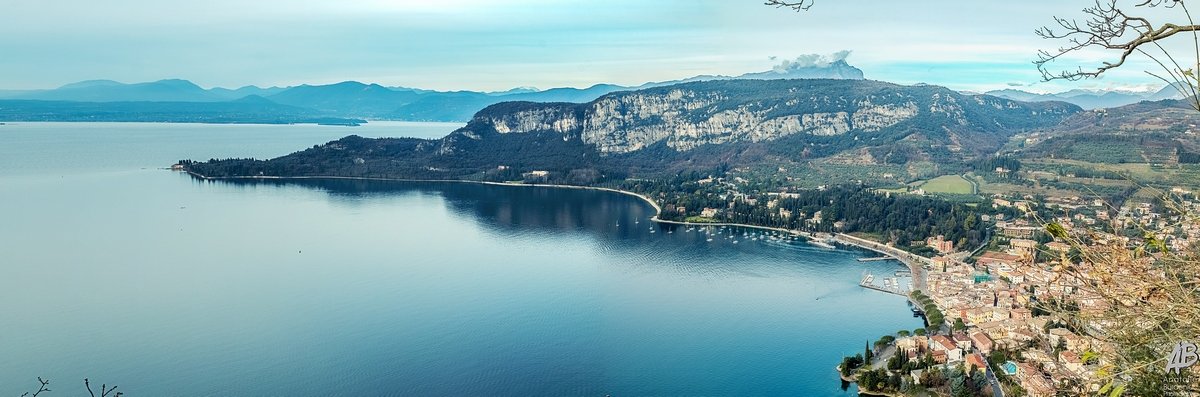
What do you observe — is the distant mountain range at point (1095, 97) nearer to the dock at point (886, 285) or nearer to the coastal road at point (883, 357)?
the dock at point (886, 285)

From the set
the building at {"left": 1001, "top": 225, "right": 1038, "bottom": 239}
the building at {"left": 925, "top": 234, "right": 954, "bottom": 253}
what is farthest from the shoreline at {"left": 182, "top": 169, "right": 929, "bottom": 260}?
the building at {"left": 1001, "top": 225, "right": 1038, "bottom": 239}

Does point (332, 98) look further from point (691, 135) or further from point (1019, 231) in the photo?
point (1019, 231)

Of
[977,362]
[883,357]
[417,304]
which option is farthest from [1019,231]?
[417,304]

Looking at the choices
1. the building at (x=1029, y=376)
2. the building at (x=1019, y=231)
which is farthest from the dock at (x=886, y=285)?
the building at (x=1019, y=231)

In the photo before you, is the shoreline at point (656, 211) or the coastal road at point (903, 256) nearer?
the coastal road at point (903, 256)

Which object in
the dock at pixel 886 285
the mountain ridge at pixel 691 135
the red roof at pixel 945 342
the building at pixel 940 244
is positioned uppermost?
the mountain ridge at pixel 691 135

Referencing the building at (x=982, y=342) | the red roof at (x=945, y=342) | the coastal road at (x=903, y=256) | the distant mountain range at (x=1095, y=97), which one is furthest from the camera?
the distant mountain range at (x=1095, y=97)
